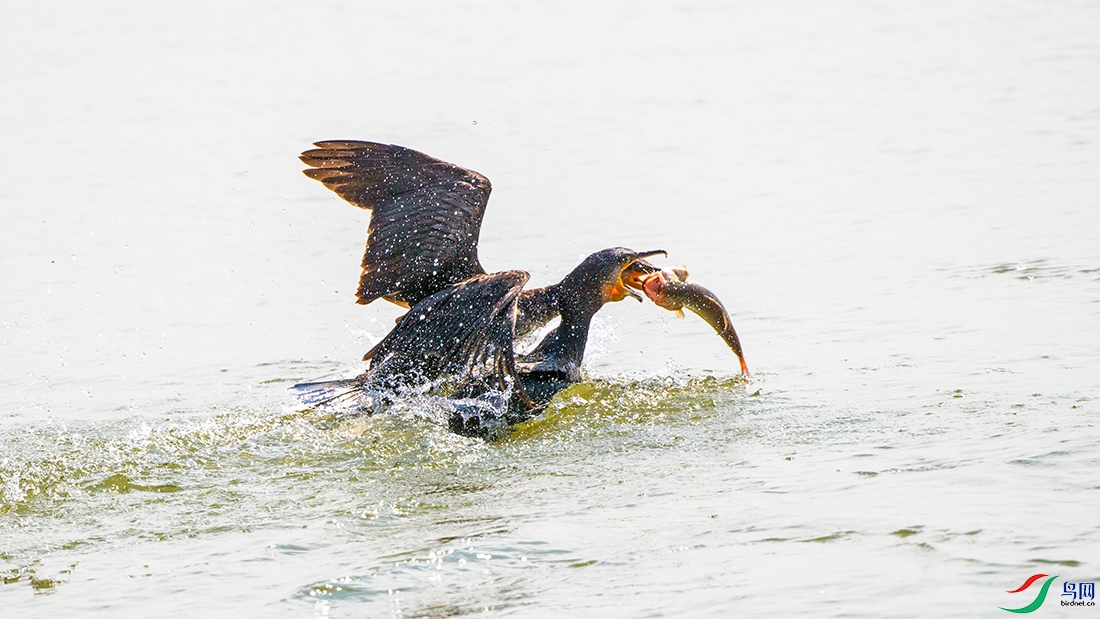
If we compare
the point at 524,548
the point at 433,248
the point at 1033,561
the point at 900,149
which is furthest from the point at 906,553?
the point at 900,149

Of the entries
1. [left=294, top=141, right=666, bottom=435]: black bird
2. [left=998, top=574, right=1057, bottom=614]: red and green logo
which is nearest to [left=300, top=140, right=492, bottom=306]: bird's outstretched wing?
[left=294, top=141, right=666, bottom=435]: black bird

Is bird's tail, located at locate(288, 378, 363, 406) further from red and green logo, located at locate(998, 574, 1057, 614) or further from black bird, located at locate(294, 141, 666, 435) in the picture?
red and green logo, located at locate(998, 574, 1057, 614)

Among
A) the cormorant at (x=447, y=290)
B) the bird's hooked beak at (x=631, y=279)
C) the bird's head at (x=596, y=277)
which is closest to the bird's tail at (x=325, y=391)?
the cormorant at (x=447, y=290)

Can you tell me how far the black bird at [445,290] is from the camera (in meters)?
6.71

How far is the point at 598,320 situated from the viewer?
27.7 feet

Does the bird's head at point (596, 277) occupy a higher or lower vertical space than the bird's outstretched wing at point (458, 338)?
higher

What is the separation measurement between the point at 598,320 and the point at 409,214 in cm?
157

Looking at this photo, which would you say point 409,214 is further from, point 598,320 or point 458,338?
point 598,320

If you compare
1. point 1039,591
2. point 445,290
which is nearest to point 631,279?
point 445,290

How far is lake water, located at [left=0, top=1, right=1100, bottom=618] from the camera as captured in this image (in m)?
4.91

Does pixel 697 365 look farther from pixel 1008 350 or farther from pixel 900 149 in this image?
pixel 900 149

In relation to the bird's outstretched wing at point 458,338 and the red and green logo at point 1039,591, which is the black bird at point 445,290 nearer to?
the bird's outstretched wing at point 458,338

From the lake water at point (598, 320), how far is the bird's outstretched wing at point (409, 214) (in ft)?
2.67

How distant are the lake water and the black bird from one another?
23 centimetres
